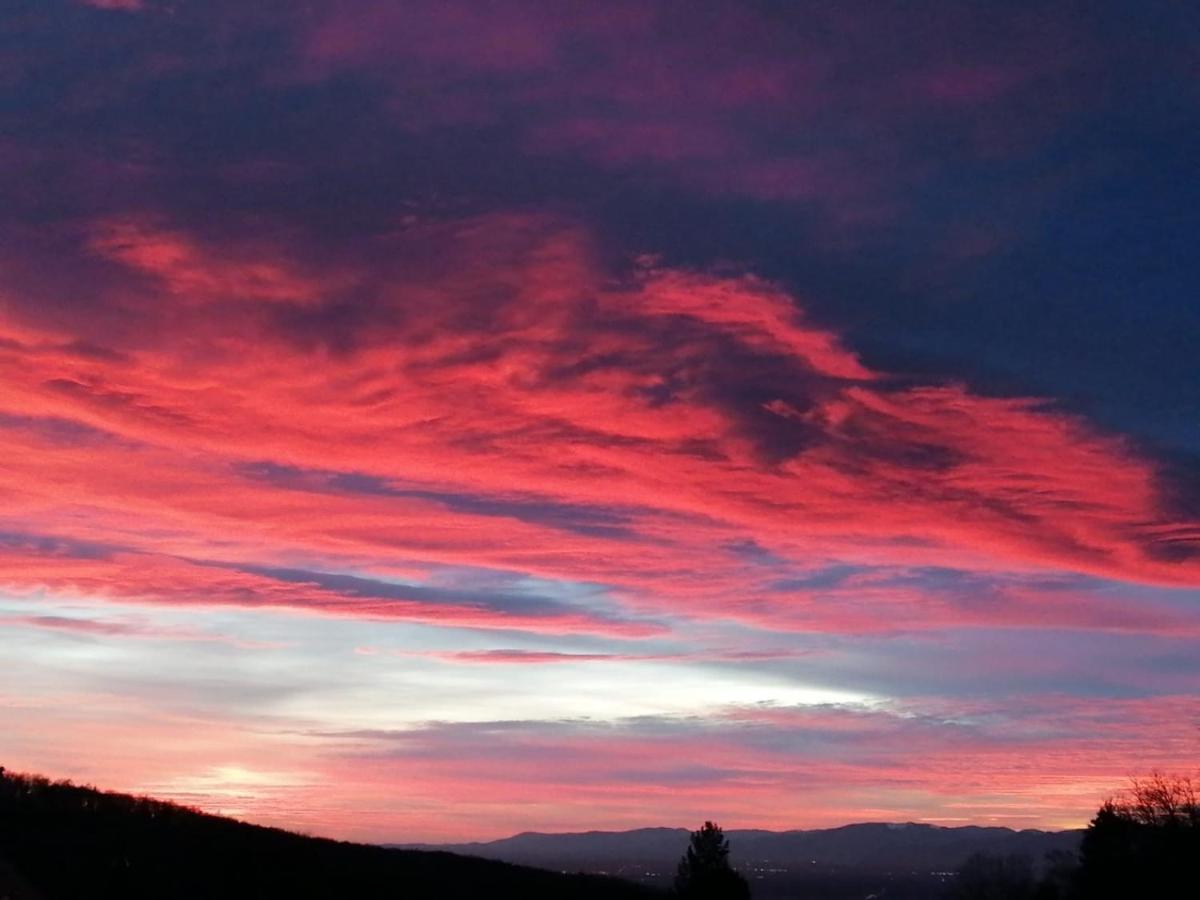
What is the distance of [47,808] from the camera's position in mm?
44875

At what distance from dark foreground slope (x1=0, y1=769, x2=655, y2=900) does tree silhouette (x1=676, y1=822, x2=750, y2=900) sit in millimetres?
7732

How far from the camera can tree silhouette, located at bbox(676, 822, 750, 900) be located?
44562mm

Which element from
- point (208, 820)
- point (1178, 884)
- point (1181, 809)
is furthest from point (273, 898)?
point (1181, 809)

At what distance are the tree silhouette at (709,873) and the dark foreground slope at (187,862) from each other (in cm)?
773

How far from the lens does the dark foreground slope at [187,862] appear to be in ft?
125

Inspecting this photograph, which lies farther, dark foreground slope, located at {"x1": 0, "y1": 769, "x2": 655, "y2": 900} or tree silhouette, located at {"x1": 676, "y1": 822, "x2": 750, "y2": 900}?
tree silhouette, located at {"x1": 676, "y1": 822, "x2": 750, "y2": 900}

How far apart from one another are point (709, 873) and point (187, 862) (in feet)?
59.6

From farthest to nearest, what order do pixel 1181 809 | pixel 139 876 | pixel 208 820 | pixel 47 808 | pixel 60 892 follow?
1. pixel 1181 809
2. pixel 208 820
3. pixel 47 808
4. pixel 139 876
5. pixel 60 892

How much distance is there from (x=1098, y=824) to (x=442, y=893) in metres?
37.8

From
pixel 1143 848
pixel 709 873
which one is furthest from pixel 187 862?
pixel 1143 848

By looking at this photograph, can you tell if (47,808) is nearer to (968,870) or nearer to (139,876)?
(139,876)

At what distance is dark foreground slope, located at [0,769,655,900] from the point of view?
38156 millimetres

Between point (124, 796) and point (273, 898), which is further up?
point (124, 796)

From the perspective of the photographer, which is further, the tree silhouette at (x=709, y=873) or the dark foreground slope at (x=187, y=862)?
the tree silhouette at (x=709, y=873)
